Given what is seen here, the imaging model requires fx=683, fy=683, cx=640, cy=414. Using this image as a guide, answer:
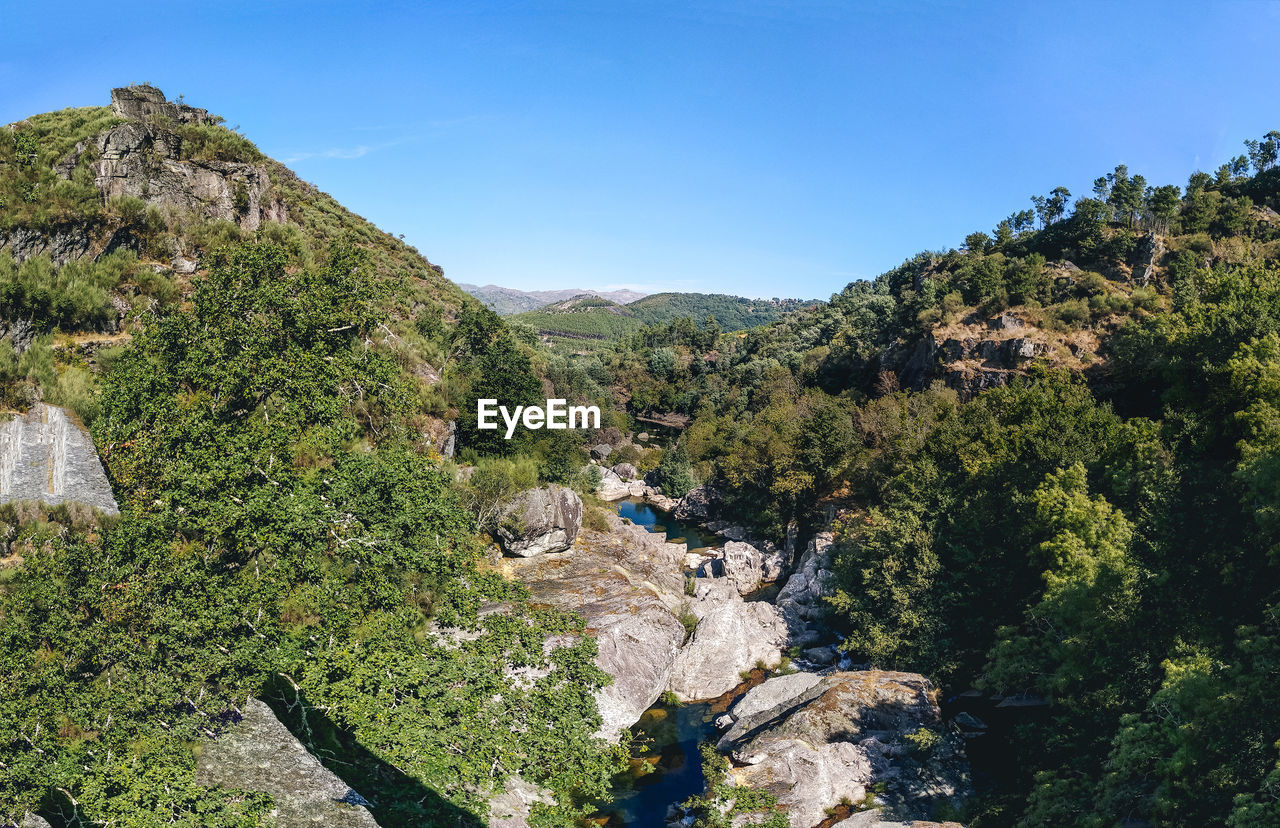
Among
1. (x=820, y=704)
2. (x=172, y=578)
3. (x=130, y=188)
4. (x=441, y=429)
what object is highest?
(x=130, y=188)

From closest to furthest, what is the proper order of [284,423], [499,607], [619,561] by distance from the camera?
[284,423], [499,607], [619,561]

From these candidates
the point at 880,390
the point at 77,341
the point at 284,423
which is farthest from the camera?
the point at 880,390

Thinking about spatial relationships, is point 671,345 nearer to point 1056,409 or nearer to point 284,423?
point 1056,409

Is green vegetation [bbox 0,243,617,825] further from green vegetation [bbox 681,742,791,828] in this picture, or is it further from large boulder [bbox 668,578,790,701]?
large boulder [bbox 668,578,790,701]

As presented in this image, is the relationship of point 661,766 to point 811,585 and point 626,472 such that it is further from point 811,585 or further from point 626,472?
point 626,472

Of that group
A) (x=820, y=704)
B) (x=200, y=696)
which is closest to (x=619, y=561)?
(x=820, y=704)

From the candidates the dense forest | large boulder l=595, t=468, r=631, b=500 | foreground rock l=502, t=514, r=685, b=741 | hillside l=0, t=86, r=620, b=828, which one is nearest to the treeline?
the dense forest
